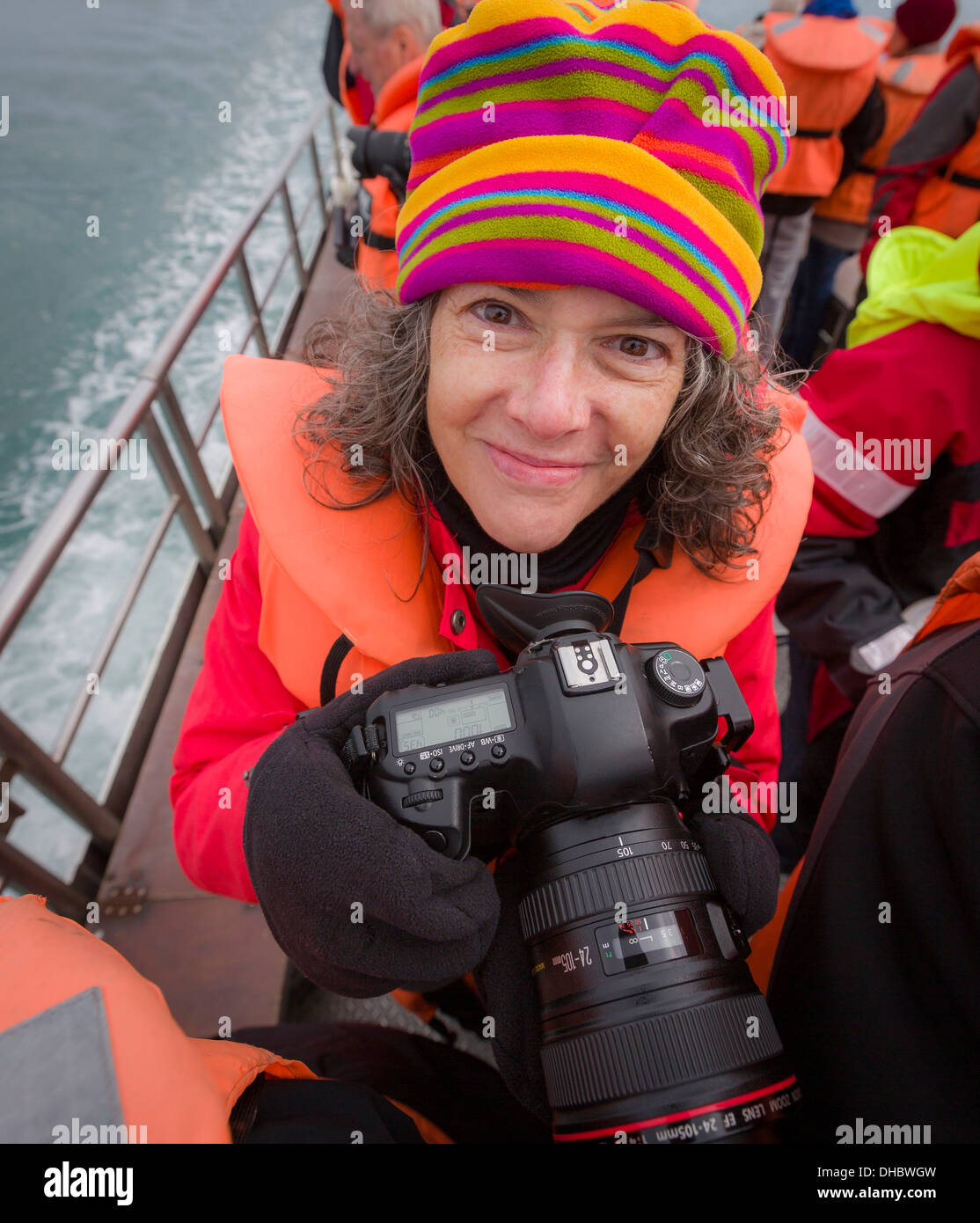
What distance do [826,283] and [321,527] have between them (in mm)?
3119

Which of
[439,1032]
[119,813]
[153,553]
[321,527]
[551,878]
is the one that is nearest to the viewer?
[551,878]

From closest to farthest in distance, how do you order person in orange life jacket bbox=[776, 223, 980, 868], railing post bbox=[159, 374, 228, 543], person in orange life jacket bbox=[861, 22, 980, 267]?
person in orange life jacket bbox=[776, 223, 980, 868]
railing post bbox=[159, 374, 228, 543]
person in orange life jacket bbox=[861, 22, 980, 267]

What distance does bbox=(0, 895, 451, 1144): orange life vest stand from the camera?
457 mm

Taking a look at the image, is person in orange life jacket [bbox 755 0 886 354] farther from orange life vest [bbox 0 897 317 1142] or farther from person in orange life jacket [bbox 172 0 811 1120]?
orange life vest [bbox 0 897 317 1142]

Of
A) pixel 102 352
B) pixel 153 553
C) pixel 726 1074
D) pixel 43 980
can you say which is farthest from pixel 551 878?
pixel 102 352

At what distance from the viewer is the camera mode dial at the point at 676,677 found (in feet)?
2.25

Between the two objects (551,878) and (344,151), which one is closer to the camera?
(551,878)

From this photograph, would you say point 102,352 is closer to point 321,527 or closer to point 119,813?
point 119,813

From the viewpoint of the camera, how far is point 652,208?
690 millimetres

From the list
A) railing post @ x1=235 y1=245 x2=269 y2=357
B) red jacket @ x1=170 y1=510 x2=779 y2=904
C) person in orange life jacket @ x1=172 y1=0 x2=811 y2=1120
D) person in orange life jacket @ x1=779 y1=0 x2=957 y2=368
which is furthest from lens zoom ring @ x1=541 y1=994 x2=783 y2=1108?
person in orange life jacket @ x1=779 y1=0 x2=957 y2=368

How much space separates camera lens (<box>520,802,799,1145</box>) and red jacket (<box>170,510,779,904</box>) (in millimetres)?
346

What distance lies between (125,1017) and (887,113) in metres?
3.85

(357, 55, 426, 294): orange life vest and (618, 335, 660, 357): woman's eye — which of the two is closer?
(618, 335, 660, 357): woman's eye

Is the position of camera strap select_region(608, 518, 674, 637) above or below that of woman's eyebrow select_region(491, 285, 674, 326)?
below
